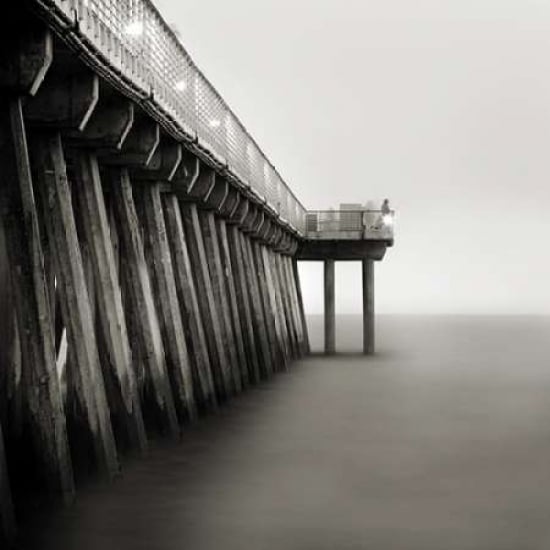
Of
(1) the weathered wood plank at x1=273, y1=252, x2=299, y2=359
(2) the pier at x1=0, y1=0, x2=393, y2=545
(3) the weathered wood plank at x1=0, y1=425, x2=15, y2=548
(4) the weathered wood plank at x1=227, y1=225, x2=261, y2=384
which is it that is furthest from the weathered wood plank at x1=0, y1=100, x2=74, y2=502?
(1) the weathered wood plank at x1=273, y1=252, x2=299, y2=359

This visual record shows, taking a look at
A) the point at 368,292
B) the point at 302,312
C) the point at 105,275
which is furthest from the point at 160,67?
the point at 302,312

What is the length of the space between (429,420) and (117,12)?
31.8ft

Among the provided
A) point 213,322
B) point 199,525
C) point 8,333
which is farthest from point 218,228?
point 199,525

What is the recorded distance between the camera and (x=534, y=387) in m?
23.7

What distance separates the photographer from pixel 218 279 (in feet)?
53.1

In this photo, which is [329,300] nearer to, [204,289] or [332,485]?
[204,289]

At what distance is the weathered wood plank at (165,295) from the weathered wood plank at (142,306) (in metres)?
0.78

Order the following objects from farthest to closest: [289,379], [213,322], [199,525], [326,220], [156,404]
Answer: [326,220], [289,379], [213,322], [156,404], [199,525]

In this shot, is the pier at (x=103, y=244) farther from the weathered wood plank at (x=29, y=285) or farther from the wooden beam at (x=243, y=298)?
the wooden beam at (x=243, y=298)

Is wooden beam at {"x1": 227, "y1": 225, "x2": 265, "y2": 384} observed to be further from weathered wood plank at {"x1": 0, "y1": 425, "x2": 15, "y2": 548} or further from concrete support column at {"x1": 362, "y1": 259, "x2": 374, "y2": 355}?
weathered wood plank at {"x1": 0, "y1": 425, "x2": 15, "y2": 548}

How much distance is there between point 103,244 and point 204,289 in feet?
17.2

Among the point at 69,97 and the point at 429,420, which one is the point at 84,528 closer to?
the point at 69,97

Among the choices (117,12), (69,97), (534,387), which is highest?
(117,12)

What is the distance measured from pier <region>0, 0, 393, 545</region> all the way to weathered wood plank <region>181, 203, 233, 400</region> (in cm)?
3
